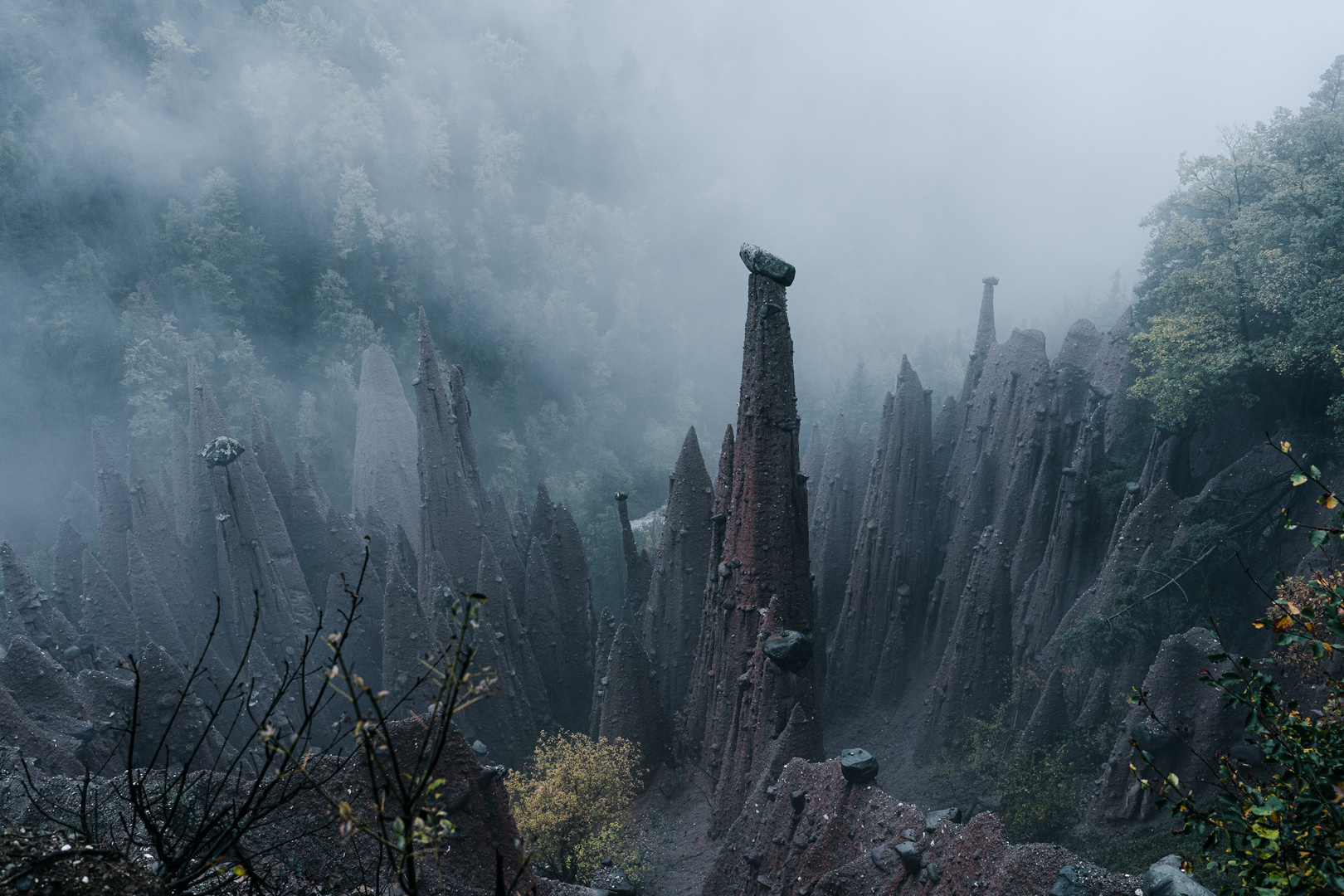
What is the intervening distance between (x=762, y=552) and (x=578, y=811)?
8.90 metres

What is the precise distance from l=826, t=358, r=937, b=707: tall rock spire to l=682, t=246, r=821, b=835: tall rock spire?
1136 centimetres

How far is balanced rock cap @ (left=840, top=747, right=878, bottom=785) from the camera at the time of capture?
13445mm

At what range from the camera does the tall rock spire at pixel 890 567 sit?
1152 inches

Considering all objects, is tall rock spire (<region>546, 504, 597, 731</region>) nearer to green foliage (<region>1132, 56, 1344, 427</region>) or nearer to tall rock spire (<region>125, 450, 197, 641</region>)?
tall rock spire (<region>125, 450, 197, 641</region>)

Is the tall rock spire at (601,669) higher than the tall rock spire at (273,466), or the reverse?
the tall rock spire at (273,466)

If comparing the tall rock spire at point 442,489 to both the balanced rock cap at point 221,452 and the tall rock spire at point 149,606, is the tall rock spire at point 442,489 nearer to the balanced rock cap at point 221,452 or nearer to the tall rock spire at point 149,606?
the balanced rock cap at point 221,452

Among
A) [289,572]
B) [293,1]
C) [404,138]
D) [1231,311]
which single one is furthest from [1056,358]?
[293,1]

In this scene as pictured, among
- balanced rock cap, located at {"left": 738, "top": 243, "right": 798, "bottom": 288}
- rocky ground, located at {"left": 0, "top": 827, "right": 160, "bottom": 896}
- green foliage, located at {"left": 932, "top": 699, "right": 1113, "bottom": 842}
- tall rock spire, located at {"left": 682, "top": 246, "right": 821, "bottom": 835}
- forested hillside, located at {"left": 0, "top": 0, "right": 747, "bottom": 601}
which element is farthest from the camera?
forested hillside, located at {"left": 0, "top": 0, "right": 747, "bottom": 601}

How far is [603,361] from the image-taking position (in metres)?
75.0

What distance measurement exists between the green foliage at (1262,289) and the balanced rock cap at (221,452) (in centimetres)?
3116

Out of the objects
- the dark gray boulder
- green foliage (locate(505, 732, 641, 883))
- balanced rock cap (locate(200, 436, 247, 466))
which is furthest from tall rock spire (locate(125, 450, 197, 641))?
the dark gray boulder

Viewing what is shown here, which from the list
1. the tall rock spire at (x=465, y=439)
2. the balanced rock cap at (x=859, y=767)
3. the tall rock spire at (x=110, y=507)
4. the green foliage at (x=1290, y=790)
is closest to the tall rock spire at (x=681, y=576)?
the tall rock spire at (x=465, y=439)

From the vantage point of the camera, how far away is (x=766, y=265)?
57.2ft

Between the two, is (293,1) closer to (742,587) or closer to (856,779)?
(742,587)
